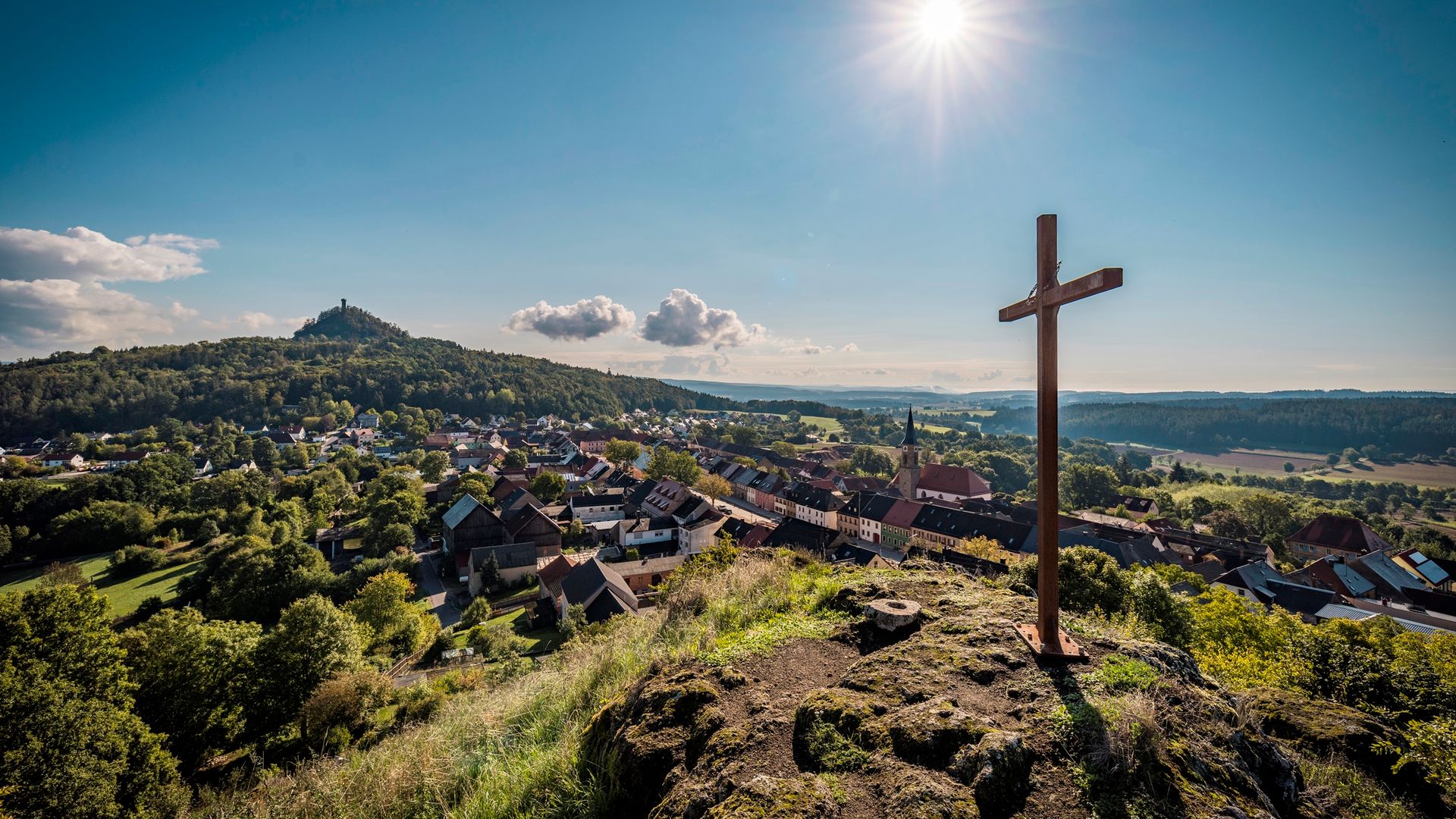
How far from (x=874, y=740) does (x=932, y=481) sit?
68.8 metres

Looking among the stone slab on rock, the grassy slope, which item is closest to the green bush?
the grassy slope

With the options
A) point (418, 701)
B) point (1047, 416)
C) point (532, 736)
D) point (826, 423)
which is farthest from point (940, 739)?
point (826, 423)

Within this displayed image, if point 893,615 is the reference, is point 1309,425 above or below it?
below

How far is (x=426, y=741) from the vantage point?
6004 mm

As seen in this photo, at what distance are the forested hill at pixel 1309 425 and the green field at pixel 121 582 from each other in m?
229

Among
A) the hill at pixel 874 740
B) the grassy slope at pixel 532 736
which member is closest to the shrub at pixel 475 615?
the grassy slope at pixel 532 736

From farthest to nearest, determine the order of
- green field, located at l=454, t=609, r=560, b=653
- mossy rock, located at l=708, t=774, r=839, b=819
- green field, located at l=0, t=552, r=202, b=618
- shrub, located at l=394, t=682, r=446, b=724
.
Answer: green field, located at l=0, t=552, r=202, b=618
green field, located at l=454, t=609, r=560, b=653
shrub, located at l=394, t=682, r=446, b=724
mossy rock, located at l=708, t=774, r=839, b=819

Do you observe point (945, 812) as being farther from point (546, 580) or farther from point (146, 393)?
point (146, 393)

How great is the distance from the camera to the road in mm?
32531

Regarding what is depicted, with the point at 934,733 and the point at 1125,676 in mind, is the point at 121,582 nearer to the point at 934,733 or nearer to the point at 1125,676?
the point at 934,733

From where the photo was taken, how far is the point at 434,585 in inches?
1481

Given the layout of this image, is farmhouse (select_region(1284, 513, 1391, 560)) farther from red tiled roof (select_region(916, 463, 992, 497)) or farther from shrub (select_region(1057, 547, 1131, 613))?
shrub (select_region(1057, 547, 1131, 613))

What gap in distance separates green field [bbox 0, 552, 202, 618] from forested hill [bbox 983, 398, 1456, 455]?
229304 millimetres

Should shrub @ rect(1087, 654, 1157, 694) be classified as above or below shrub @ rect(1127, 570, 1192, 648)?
above
